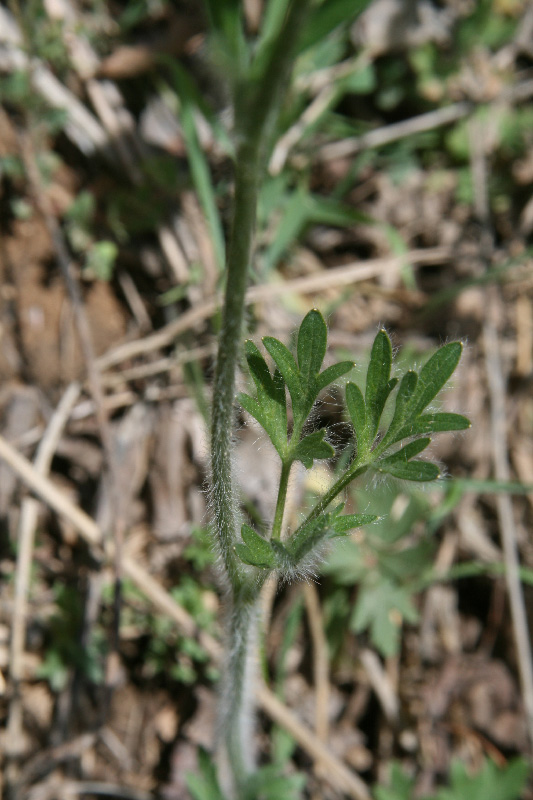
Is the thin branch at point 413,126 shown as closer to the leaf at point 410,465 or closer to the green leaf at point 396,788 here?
the leaf at point 410,465

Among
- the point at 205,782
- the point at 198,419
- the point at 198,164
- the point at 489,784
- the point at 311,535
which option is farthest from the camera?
the point at 198,419

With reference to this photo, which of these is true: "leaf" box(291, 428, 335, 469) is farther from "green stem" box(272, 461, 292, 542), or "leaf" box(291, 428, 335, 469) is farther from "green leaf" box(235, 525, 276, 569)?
"green leaf" box(235, 525, 276, 569)

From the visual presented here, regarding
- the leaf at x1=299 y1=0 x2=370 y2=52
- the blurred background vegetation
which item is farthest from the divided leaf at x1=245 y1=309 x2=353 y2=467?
the blurred background vegetation

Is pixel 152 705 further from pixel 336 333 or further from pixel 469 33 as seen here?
pixel 469 33

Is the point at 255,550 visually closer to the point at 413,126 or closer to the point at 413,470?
the point at 413,470

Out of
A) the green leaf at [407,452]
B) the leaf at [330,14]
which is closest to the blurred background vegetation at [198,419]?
the leaf at [330,14]

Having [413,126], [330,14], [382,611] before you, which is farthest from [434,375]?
[413,126]
